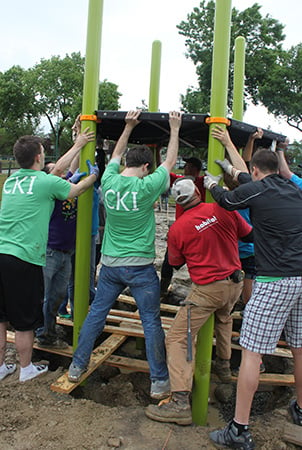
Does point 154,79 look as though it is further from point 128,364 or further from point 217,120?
point 128,364

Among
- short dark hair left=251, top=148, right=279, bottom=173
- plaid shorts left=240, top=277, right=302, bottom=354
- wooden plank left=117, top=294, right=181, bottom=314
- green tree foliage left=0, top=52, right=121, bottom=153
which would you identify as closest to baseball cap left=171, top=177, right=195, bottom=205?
short dark hair left=251, top=148, right=279, bottom=173

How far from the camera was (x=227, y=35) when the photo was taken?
2979 millimetres

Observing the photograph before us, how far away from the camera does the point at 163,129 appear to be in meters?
3.62

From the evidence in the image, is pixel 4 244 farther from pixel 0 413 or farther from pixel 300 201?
pixel 300 201

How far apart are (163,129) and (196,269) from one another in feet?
4.70

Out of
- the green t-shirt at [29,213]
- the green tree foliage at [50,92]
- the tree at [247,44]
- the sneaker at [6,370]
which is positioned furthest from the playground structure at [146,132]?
the green tree foliage at [50,92]

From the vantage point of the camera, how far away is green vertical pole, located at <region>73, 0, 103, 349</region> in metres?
3.23

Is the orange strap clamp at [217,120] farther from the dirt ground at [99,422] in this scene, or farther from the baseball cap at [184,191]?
the dirt ground at [99,422]

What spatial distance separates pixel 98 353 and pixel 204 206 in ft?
5.73

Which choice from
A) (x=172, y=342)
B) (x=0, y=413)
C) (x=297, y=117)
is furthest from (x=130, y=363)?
(x=297, y=117)

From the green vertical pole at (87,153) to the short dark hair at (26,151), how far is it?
15.8 inches

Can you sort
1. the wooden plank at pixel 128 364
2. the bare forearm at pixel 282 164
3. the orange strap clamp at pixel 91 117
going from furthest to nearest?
the wooden plank at pixel 128 364 → the bare forearm at pixel 282 164 → the orange strap clamp at pixel 91 117

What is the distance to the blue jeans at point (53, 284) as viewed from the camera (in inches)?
152

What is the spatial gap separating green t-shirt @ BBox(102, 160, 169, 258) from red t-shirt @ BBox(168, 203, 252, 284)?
0.23 metres
